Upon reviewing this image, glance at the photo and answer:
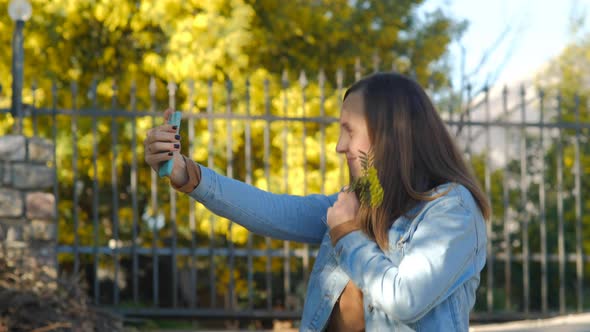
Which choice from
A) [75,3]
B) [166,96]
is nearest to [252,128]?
[166,96]

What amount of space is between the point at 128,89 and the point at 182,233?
5.34ft

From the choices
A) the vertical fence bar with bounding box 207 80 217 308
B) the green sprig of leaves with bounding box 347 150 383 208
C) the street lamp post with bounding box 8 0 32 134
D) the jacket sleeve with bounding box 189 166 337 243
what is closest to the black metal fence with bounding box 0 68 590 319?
the vertical fence bar with bounding box 207 80 217 308

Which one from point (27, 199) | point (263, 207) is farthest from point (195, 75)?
point (263, 207)

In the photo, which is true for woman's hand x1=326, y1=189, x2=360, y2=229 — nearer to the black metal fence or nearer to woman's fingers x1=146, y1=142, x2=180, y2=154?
woman's fingers x1=146, y1=142, x2=180, y2=154

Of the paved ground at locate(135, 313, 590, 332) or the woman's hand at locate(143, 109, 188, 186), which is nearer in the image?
the woman's hand at locate(143, 109, 188, 186)

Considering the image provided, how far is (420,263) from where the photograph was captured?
1.56m

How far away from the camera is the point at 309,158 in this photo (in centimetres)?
793

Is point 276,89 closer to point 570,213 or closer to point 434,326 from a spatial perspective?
point 570,213

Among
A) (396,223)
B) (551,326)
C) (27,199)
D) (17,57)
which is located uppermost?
(17,57)

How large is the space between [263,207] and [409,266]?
611 mm

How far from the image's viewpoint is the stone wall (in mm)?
5938

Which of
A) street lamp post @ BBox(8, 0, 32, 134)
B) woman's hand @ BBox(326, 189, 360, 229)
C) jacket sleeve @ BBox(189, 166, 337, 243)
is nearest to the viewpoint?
woman's hand @ BBox(326, 189, 360, 229)

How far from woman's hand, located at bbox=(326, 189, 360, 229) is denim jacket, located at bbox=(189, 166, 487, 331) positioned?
4 centimetres

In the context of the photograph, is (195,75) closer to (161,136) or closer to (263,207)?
(263,207)
